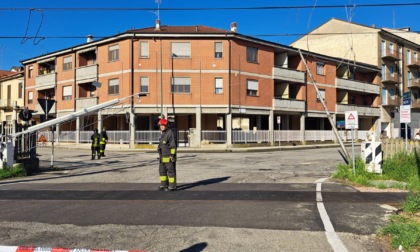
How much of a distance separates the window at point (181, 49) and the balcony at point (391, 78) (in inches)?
1175

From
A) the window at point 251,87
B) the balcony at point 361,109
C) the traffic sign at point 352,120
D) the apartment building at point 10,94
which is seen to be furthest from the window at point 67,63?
the traffic sign at point 352,120

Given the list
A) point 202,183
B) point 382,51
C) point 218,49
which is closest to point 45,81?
point 218,49

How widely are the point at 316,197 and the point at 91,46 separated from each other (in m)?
30.5

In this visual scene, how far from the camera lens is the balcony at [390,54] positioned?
46800 millimetres

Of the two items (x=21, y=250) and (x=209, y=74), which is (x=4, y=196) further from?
(x=209, y=74)

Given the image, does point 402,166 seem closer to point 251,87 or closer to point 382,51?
point 251,87

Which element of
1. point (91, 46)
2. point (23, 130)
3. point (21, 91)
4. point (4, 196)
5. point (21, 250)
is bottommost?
point (4, 196)

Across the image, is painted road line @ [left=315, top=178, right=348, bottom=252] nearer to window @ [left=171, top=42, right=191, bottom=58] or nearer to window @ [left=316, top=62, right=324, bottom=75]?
window @ [left=171, top=42, right=191, bottom=58]

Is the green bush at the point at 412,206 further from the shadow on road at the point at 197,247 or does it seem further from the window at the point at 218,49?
the window at the point at 218,49

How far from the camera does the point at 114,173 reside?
12.7 m

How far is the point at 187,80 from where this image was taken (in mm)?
30469

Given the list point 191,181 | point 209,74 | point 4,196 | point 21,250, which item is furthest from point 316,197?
point 209,74

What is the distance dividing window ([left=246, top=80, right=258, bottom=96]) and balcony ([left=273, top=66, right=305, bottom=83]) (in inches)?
108

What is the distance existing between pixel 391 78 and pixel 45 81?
43456mm
